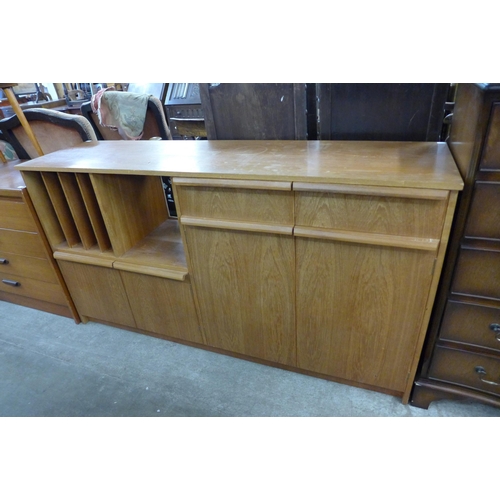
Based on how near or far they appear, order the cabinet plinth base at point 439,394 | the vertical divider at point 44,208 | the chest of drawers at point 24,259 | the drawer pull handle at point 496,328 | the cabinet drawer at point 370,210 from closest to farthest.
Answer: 1. the cabinet drawer at point 370,210
2. the drawer pull handle at point 496,328
3. the cabinet plinth base at point 439,394
4. the vertical divider at point 44,208
5. the chest of drawers at point 24,259

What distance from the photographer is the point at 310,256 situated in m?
1.19

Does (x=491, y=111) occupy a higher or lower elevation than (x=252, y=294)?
higher

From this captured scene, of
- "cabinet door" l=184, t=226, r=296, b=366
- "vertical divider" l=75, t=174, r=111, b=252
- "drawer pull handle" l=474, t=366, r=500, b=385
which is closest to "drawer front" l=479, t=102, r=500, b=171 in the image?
"cabinet door" l=184, t=226, r=296, b=366

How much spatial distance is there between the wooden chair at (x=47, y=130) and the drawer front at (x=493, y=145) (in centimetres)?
170

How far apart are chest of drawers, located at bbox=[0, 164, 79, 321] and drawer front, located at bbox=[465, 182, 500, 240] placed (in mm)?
1723

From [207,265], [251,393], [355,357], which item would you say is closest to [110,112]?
[207,265]

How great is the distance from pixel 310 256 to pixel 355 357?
1.56 feet

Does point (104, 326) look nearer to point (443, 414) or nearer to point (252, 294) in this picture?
point (252, 294)

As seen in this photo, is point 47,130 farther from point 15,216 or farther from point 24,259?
point 24,259

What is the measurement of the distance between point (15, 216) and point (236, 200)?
3.88 ft

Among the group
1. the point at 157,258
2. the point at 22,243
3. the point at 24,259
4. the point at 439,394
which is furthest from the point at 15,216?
the point at 439,394

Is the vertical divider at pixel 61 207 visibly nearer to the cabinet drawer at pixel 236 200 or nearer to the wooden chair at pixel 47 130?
the wooden chair at pixel 47 130

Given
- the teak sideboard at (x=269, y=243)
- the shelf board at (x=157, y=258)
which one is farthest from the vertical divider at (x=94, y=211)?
the shelf board at (x=157, y=258)

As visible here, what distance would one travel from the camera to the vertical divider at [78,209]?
4.81ft
